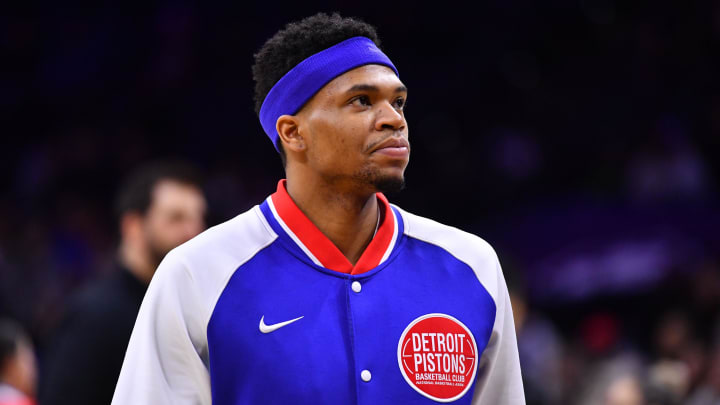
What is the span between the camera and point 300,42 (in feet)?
8.91

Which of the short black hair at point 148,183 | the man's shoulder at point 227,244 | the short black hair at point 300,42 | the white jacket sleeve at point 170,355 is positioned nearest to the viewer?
the white jacket sleeve at point 170,355

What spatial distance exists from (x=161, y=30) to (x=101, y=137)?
1686mm

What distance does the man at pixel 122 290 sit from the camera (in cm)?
388

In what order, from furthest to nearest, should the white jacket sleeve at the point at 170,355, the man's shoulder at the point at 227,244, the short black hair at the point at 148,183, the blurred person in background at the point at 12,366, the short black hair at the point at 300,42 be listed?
the blurred person in background at the point at 12,366, the short black hair at the point at 148,183, the short black hair at the point at 300,42, the man's shoulder at the point at 227,244, the white jacket sleeve at the point at 170,355

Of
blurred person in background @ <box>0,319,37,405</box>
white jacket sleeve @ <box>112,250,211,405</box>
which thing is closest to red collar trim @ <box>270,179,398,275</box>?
white jacket sleeve @ <box>112,250,211,405</box>

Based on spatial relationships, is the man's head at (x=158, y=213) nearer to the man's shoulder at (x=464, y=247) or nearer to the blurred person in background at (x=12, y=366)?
the blurred person in background at (x=12, y=366)

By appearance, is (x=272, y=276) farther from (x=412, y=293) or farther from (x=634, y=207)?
(x=634, y=207)

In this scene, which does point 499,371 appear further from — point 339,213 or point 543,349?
point 543,349

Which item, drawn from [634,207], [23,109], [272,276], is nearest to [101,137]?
[23,109]

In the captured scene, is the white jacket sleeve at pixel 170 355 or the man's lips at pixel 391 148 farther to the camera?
the man's lips at pixel 391 148

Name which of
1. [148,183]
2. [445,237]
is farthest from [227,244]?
[148,183]

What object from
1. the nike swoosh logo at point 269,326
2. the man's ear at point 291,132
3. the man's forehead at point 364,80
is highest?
the man's forehead at point 364,80

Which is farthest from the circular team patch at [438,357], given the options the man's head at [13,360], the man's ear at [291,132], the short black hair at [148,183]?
the man's head at [13,360]

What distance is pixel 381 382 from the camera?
2.49 meters
